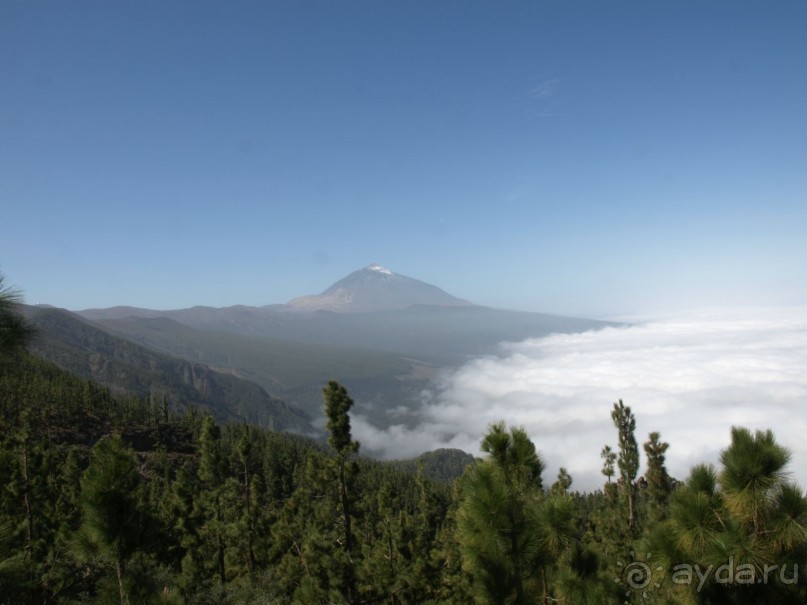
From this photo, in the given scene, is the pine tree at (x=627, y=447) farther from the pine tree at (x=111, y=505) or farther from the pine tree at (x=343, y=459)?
the pine tree at (x=111, y=505)

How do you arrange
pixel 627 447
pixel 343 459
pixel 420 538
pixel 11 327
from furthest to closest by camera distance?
pixel 627 447
pixel 420 538
pixel 343 459
pixel 11 327

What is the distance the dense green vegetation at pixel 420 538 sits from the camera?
5.09 m

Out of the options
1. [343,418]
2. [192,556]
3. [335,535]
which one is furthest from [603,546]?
[192,556]

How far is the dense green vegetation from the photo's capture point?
5.09 meters

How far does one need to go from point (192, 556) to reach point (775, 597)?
82.1 feet

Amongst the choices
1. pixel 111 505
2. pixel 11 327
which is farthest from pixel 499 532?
pixel 11 327

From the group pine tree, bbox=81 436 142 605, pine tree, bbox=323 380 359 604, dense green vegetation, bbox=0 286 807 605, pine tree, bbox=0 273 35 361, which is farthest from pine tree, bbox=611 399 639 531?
pine tree, bbox=0 273 35 361

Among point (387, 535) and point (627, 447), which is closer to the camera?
point (387, 535)

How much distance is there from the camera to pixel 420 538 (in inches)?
851

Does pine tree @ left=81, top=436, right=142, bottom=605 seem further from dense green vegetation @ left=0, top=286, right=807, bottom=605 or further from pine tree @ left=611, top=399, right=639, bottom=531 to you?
pine tree @ left=611, top=399, right=639, bottom=531

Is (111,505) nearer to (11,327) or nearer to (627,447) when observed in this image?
(11,327)

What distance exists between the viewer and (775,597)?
4957 mm

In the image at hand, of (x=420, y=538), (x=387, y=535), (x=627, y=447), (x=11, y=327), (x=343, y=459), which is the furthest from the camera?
(x=627, y=447)

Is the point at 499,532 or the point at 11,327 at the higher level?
the point at 11,327
